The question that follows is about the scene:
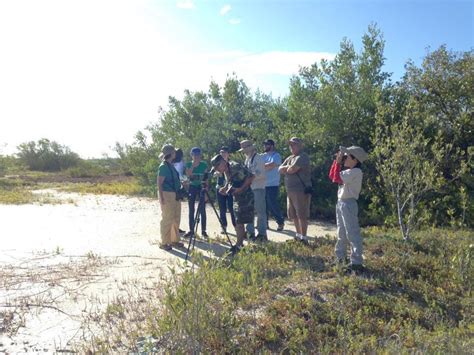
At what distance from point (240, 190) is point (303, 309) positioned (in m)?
2.62

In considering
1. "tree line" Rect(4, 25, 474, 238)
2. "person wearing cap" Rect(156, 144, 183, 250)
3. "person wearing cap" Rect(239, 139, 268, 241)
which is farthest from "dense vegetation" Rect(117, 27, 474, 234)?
"person wearing cap" Rect(156, 144, 183, 250)

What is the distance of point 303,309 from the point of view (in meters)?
4.44

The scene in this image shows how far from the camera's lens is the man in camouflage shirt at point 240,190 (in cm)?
672

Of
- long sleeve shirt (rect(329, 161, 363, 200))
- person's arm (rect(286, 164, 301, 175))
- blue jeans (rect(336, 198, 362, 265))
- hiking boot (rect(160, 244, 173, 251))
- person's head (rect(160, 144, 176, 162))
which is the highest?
person's head (rect(160, 144, 176, 162))

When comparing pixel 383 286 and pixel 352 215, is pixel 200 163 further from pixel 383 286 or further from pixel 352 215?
pixel 383 286

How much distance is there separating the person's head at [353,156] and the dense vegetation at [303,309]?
4.36 feet

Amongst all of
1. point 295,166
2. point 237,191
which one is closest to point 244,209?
point 237,191

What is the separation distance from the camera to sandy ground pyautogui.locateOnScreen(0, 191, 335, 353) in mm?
4457

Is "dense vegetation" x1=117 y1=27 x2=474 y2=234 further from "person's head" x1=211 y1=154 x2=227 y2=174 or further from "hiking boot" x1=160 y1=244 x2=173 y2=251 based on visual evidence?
"hiking boot" x1=160 y1=244 x2=173 y2=251

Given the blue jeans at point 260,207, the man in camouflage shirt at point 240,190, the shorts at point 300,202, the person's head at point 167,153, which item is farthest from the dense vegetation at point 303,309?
the person's head at point 167,153

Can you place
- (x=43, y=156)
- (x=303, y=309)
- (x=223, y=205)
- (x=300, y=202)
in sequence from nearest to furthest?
(x=303, y=309) → (x=300, y=202) → (x=223, y=205) → (x=43, y=156)

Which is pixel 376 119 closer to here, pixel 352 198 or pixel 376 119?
pixel 376 119

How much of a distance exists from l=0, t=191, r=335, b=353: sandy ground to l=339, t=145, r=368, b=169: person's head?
2112mm

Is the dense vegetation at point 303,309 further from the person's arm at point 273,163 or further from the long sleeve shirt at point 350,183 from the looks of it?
the person's arm at point 273,163
